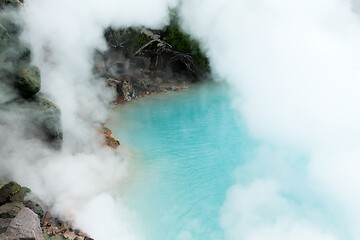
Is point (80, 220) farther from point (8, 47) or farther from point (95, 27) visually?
point (95, 27)

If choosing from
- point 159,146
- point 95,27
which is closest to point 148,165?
point 159,146

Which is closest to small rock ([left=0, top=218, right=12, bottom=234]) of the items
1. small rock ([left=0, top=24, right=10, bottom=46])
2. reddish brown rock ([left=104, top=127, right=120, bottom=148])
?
small rock ([left=0, top=24, right=10, bottom=46])

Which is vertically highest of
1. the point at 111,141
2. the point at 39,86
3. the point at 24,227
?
the point at 111,141

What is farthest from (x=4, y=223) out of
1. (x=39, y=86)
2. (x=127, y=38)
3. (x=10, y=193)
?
(x=127, y=38)

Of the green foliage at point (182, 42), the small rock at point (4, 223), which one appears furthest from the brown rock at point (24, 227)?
the green foliage at point (182, 42)

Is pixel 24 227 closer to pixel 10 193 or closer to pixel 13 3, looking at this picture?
pixel 10 193

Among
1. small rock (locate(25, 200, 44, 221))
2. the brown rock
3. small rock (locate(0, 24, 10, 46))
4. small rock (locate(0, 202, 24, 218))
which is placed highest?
small rock (locate(0, 24, 10, 46))

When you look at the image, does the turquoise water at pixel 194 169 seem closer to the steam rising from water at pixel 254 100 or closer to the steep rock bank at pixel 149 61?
the steam rising from water at pixel 254 100

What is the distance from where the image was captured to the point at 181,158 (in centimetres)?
649

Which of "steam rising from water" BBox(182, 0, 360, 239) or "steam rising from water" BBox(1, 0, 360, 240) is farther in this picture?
"steam rising from water" BBox(182, 0, 360, 239)

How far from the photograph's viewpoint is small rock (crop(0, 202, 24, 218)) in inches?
143

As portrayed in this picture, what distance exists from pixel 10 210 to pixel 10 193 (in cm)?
25

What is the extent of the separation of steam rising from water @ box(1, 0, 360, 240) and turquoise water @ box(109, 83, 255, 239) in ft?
1.02

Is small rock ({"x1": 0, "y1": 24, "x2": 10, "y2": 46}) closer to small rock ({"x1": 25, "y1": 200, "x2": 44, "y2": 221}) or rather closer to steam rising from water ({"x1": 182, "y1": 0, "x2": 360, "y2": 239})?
small rock ({"x1": 25, "y1": 200, "x2": 44, "y2": 221})
